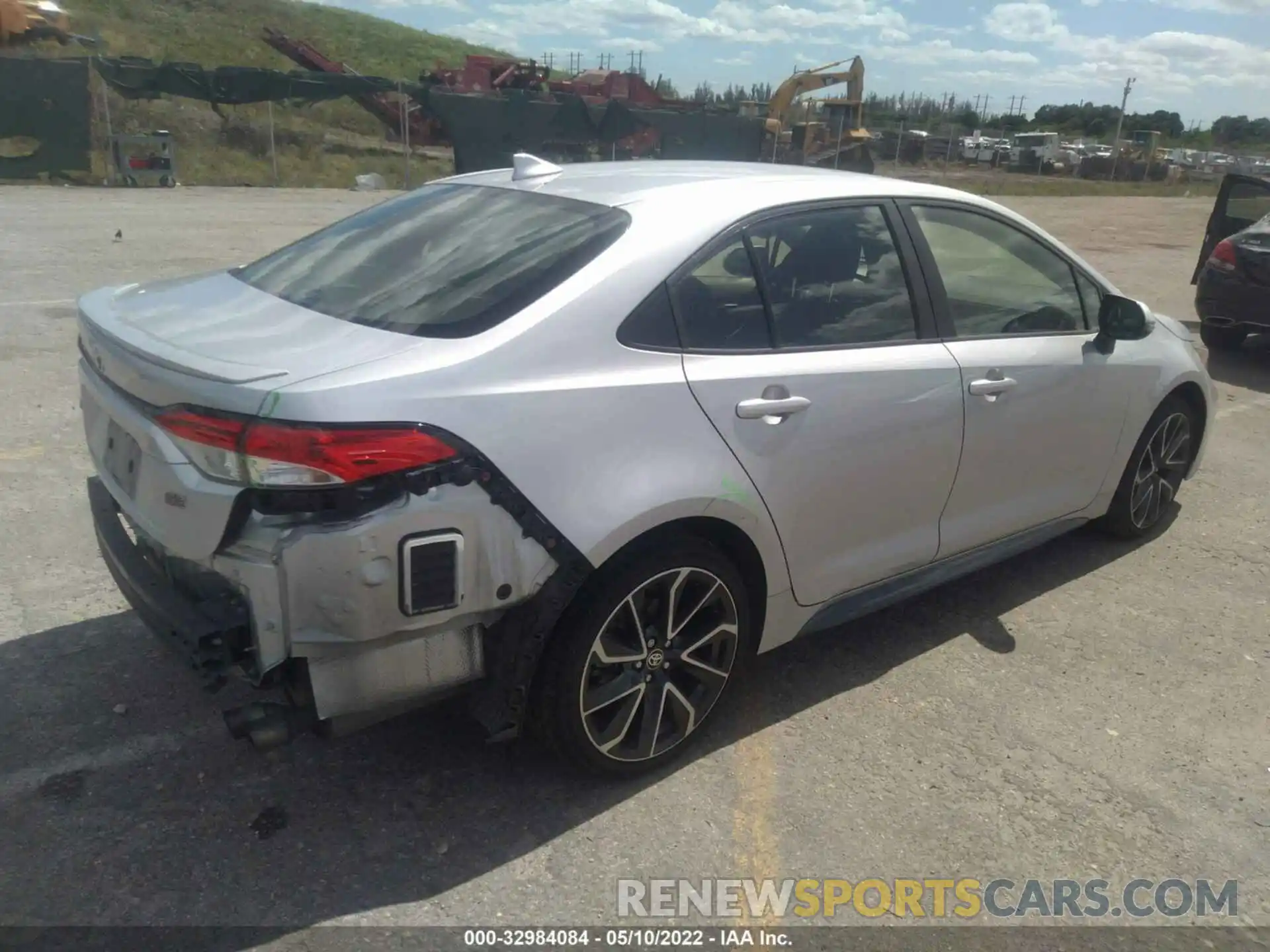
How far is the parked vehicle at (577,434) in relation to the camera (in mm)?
2422

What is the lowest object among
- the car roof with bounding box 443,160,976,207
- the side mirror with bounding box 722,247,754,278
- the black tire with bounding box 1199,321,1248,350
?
the black tire with bounding box 1199,321,1248,350

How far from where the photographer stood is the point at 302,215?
16609 millimetres

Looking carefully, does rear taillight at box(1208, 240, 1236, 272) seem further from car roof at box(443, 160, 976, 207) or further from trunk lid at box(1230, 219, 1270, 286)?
car roof at box(443, 160, 976, 207)

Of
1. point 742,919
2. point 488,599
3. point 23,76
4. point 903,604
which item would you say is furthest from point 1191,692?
point 23,76

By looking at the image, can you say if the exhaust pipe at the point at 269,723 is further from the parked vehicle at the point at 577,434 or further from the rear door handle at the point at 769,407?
the rear door handle at the point at 769,407

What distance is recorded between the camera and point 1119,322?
4277 mm

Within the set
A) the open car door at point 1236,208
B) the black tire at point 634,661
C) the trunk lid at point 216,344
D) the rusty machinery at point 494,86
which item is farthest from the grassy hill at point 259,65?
the black tire at point 634,661

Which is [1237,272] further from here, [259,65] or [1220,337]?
[259,65]

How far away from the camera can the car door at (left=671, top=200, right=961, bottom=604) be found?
10.0 ft

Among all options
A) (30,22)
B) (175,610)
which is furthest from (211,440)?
(30,22)

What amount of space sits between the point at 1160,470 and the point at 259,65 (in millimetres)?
44107

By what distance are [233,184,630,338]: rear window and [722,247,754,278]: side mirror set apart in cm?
34

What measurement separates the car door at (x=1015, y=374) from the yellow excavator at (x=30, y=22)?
31.8 metres

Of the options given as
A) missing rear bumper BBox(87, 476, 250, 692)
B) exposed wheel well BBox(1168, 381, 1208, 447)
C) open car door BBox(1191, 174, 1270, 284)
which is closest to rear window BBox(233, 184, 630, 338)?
missing rear bumper BBox(87, 476, 250, 692)
